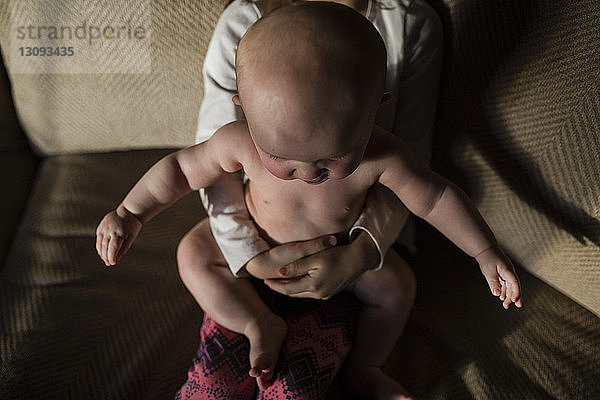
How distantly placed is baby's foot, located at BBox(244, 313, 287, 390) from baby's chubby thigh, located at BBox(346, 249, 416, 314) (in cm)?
14

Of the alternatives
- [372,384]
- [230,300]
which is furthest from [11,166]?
[372,384]

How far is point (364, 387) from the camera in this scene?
82 centimetres

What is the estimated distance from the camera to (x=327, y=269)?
2.57 feet

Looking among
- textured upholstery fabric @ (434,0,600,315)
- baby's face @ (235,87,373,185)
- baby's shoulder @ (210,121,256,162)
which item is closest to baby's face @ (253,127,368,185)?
baby's face @ (235,87,373,185)

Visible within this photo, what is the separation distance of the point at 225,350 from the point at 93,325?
0.23m

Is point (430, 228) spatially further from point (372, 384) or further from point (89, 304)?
point (89, 304)

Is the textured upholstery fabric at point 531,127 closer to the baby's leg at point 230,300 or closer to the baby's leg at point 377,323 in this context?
the baby's leg at point 377,323

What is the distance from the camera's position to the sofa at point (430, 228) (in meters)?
0.79

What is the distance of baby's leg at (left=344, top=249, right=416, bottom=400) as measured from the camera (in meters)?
0.84

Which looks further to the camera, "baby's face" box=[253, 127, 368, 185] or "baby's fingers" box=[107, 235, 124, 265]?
"baby's fingers" box=[107, 235, 124, 265]

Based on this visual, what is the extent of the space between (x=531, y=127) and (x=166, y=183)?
22.0 inches

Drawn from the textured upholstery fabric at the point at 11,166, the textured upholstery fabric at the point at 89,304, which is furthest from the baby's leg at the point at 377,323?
the textured upholstery fabric at the point at 11,166

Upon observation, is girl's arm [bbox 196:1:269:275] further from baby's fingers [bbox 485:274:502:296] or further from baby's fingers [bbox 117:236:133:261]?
baby's fingers [bbox 485:274:502:296]

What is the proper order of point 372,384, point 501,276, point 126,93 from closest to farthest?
point 501,276 → point 372,384 → point 126,93
